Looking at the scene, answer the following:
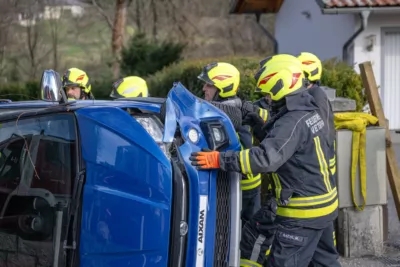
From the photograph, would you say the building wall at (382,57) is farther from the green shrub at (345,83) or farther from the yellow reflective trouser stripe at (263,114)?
the yellow reflective trouser stripe at (263,114)

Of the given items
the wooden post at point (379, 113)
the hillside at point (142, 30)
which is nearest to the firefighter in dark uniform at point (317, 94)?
the wooden post at point (379, 113)

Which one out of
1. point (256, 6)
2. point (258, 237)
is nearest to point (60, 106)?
point (258, 237)

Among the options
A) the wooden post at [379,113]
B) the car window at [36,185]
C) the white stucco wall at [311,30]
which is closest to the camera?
the car window at [36,185]

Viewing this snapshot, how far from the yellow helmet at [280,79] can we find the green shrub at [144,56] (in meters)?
16.9

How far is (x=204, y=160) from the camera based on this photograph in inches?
164

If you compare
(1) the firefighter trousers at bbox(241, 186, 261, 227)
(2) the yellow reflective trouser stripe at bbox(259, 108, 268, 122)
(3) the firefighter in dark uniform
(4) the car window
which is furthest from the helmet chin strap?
(4) the car window

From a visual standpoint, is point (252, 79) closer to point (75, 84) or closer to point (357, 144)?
point (75, 84)

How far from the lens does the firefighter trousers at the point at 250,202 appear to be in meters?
6.24

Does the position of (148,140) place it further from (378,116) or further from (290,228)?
(378,116)

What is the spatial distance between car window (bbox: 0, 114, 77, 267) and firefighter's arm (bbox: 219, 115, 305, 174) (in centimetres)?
87

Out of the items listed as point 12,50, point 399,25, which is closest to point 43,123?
point 399,25

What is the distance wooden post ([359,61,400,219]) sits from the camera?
7188mm

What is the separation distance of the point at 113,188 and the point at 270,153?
3.62 feet

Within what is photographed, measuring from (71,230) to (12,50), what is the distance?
→ 3573cm
